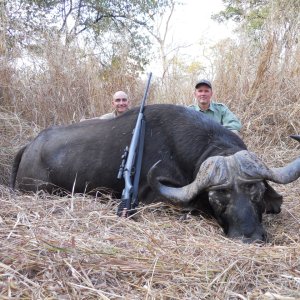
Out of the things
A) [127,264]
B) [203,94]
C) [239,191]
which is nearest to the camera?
[127,264]

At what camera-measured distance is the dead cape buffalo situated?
3.30m

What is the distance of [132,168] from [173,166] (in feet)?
1.29

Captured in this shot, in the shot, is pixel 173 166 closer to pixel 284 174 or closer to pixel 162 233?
pixel 284 174

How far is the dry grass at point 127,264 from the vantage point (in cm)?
190

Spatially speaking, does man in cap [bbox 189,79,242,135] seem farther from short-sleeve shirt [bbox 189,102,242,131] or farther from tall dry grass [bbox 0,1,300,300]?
→ tall dry grass [bbox 0,1,300,300]

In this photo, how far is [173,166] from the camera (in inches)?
158

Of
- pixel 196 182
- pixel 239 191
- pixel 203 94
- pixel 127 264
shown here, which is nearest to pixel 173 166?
pixel 196 182

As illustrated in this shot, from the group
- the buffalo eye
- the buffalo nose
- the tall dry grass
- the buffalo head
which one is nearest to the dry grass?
the tall dry grass

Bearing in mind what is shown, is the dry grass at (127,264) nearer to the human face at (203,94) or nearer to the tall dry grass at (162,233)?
the tall dry grass at (162,233)

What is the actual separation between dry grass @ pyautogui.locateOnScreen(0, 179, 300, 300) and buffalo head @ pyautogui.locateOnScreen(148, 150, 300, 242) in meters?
0.21

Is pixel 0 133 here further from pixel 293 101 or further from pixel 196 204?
pixel 293 101

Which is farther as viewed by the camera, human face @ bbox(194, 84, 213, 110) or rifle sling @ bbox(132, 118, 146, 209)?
human face @ bbox(194, 84, 213, 110)

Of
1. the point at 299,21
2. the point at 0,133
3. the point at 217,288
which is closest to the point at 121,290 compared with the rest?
the point at 217,288

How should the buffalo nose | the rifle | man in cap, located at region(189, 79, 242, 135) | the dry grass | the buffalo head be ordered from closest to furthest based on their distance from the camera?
the dry grass < the buffalo nose < the buffalo head < the rifle < man in cap, located at region(189, 79, 242, 135)
